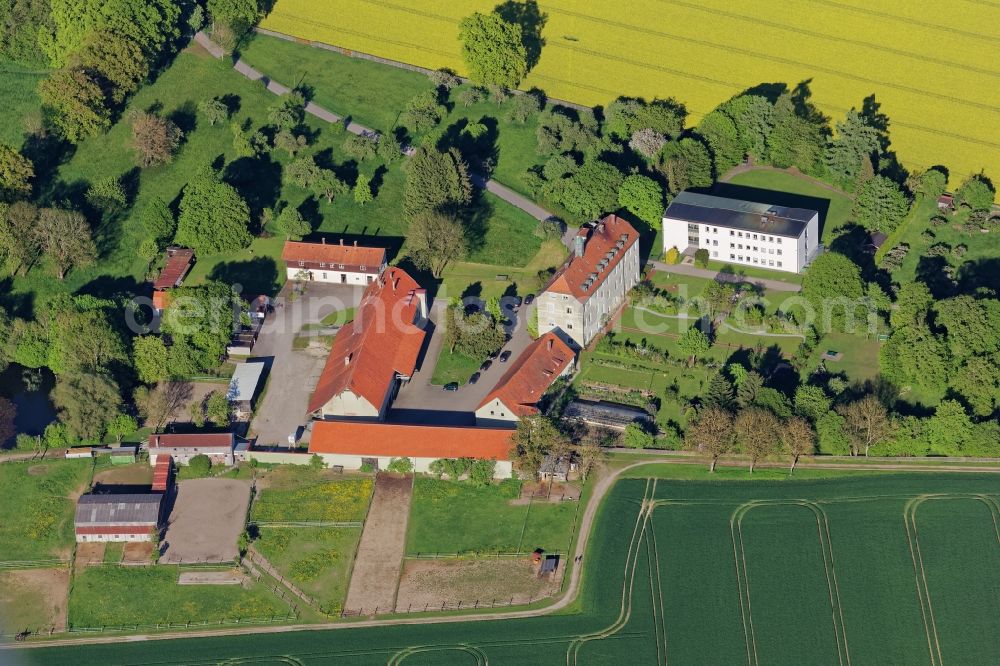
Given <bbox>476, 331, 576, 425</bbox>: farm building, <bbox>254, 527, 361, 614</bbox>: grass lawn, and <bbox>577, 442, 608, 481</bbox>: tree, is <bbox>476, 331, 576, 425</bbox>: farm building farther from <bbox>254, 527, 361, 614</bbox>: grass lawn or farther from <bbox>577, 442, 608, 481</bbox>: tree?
<bbox>254, 527, 361, 614</bbox>: grass lawn

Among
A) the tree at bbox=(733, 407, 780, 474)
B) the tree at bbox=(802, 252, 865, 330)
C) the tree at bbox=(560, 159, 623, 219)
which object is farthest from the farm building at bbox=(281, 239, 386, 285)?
the tree at bbox=(802, 252, 865, 330)

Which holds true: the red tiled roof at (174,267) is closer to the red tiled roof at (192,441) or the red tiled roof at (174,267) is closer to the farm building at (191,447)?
the red tiled roof at (192,441)

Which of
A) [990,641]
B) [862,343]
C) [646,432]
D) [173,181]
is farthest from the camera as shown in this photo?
[173,181]

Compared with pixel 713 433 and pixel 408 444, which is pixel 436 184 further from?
pixel 713 433

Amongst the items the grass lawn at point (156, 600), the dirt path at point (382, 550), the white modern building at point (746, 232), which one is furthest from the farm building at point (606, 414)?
the grass lawn at point (156, 600)

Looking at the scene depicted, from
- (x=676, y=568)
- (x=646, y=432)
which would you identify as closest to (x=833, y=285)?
(x=646, y=432)

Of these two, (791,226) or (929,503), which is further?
(791,226)

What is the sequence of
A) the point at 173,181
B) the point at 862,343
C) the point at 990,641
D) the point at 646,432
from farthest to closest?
the point at 173,181 → the point at 862,343 → the point at 646,432 → the point at 990,641

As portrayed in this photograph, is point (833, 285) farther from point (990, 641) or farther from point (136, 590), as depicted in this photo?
point (136, 590)
